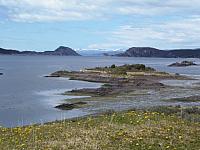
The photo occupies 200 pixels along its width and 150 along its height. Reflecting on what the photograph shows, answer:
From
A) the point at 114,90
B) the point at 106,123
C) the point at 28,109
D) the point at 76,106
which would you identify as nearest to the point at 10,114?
the point at 28,109

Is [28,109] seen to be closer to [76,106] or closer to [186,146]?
[76,106]

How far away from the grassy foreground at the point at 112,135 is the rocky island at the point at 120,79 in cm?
2683

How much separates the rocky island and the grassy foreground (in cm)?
2683

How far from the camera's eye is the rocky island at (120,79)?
188 ft

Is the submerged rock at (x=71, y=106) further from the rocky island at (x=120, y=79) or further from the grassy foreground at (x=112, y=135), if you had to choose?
the grassy foreground at (x=112, y=135)

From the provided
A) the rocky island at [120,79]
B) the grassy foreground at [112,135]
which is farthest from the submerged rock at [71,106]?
the grassy foreground at [112,135]

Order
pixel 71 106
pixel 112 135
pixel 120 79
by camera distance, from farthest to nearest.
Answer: pixel 120 79, pixel 71 106, pixel 112 135

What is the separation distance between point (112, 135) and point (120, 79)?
66.5 meters

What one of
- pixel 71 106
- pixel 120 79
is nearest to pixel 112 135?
pixel 71 106

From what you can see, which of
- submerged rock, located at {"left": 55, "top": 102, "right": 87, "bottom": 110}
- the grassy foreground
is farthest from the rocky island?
the grassy foreground

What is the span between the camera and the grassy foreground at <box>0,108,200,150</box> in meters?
12.9

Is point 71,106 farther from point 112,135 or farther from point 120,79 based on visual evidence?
point 120,79

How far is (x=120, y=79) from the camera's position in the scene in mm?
80625

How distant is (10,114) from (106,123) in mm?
26719
